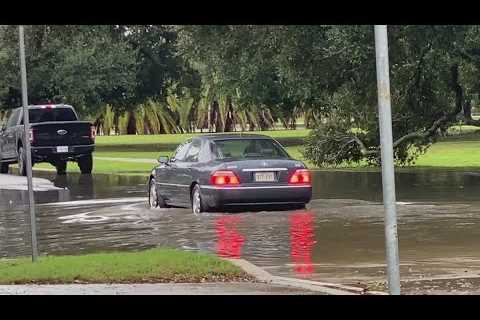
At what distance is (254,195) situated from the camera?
54.9 ft

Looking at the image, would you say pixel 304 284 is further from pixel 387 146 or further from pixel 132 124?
pixel 132 124

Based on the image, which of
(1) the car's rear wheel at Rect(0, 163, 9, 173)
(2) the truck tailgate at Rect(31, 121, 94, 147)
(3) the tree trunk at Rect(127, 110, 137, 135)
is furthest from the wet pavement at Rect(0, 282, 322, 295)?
(3) the tree trunk at Rect(127, 110, 137, 135)

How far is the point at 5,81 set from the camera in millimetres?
42969

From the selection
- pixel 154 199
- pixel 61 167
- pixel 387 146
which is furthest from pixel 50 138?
pixel 387 146

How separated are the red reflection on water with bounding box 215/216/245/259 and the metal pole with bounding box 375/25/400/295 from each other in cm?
472

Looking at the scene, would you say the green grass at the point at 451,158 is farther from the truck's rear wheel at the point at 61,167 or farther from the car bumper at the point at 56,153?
the truck's rear wheel at the point at 61,167

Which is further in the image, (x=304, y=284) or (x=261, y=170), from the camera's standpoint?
(x=261, y=170)

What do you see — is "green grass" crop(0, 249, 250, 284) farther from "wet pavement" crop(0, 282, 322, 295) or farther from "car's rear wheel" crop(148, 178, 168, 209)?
"car's rear wheel" crop(148, 178, 168, 209)

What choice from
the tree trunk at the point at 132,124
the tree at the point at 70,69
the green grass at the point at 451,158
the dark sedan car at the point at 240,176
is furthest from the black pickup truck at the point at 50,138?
the tree trunk at the point at 132,124

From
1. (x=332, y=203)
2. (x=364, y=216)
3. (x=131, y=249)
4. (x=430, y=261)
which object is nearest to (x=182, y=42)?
(x=332, y=203)

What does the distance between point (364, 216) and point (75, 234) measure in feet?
15.1

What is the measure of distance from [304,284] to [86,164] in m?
22.7

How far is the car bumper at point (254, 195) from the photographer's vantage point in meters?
16.7
